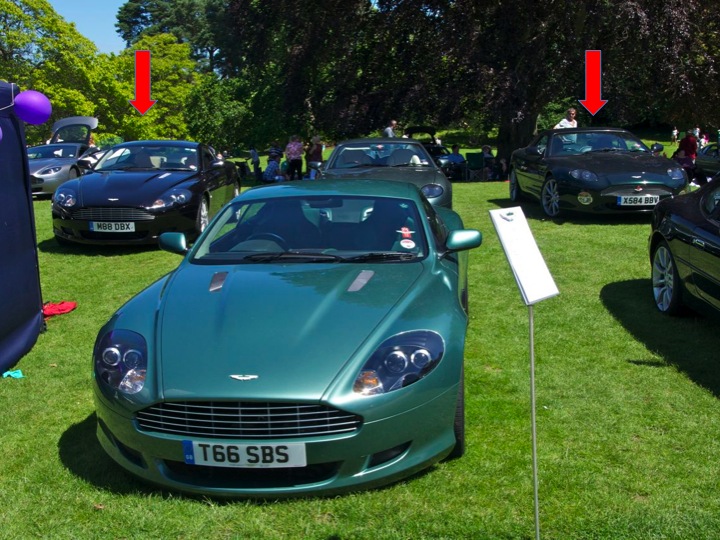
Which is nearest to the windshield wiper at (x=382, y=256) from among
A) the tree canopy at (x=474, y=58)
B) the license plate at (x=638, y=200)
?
the license plate at (x=638, y=200)

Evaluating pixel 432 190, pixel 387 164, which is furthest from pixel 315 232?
pixel 387 164

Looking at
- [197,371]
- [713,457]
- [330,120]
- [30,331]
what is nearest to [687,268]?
[713,457]

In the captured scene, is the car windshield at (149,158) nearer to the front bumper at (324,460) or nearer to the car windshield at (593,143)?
the car windshield at (593,143)

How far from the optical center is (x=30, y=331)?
6.36 meters

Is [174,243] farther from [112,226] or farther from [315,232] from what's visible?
[112,226]

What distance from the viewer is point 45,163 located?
18109mm

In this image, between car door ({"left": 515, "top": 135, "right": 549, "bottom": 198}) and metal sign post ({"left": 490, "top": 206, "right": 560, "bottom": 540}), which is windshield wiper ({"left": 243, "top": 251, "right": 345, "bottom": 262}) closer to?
metal sign post ({"left": 490, "top": 206, "right": 560, "bottom": 540})

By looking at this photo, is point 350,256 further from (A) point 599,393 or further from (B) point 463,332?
(A) point 599,393

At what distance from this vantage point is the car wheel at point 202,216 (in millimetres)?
10914

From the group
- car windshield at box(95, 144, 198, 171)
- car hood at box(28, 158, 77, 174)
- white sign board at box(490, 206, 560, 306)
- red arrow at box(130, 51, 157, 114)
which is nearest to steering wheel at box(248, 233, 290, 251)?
white sign board at box(490, 206, 560, 306)

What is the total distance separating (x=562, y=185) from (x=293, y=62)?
14.8 meters

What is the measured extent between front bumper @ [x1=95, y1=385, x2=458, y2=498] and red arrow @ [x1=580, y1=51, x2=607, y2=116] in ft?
63.4

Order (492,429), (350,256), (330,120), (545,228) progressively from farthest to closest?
(330,120) < (545,228) < (350,256) < (492,429)

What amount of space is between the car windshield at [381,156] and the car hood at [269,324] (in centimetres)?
717
